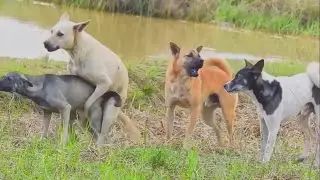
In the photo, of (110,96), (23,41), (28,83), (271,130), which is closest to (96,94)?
(110,96)

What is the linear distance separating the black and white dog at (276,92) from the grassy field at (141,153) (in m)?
0.33

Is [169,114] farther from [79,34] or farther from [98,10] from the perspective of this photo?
[98,10]

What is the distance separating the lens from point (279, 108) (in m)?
9.44

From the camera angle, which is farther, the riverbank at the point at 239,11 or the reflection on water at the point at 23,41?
the riverbank at the point at 239,11

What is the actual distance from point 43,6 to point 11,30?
4163 mm

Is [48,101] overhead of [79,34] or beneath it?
beneath

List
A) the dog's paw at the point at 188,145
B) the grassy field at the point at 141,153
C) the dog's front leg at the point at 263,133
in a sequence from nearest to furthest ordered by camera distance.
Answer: the grassy field at the point at 141,153
the dog's paw at the point at 188,145
the dog's front leg at the point at 263,133

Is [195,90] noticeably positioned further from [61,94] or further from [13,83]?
[13,83]

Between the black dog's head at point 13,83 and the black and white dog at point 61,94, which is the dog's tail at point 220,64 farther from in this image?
the black dog's head at point 13,83

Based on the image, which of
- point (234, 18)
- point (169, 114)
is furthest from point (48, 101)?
point (234, 18)

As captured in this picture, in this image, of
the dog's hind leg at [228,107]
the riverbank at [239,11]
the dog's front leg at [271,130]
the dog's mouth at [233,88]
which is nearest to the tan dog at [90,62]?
the dog's mouth at [233,88]

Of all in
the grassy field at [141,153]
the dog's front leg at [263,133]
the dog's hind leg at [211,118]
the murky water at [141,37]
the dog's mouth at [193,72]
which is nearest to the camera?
the grassy field at [141,153]

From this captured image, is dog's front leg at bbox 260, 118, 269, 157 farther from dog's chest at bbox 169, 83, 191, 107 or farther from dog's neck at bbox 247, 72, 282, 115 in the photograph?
dog's chest at bbox 169, 83, 191, 107

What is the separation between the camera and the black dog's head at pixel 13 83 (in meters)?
9.29
